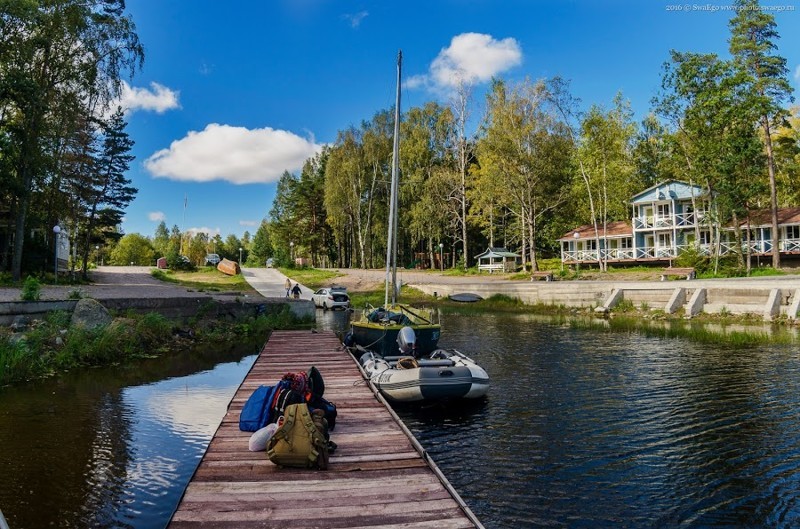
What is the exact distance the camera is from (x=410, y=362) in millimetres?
11883

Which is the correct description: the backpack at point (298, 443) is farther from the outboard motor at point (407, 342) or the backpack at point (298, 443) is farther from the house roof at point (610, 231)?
the house roof at point (610, 231)

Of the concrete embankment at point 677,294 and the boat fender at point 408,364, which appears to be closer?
the boat fender at point 408,364

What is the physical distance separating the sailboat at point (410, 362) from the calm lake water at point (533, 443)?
490 millimetres

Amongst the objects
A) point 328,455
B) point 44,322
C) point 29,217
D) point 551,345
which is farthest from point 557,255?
point 328,455

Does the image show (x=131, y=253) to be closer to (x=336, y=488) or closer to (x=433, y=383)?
(x=433, y=383)

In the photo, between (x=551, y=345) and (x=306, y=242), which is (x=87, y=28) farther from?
(x=306, y=242)

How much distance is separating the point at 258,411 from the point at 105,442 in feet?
9.98

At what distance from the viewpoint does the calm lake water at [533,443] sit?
21.8ft

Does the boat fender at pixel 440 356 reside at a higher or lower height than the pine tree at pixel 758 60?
lower

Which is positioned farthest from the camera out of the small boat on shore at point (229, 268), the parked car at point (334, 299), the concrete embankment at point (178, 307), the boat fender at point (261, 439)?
the small boat on shore at point (229, 268)

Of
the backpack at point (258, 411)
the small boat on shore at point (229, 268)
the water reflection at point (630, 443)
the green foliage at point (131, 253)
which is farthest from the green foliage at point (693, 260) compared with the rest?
the green foliage at point (131, 253)

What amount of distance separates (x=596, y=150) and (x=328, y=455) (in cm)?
4681

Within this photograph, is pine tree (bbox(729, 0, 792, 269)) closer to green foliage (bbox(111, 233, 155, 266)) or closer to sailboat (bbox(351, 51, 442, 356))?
sailboat (bbox(351, 51, 442, 356))

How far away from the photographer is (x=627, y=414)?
423 inches
